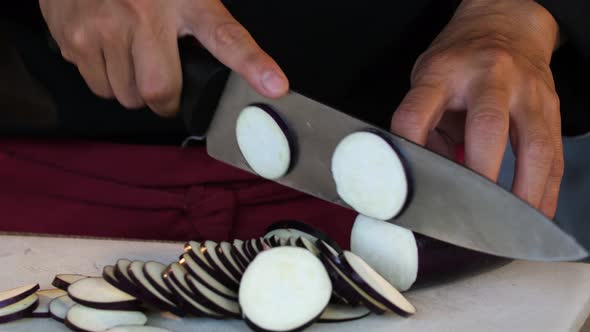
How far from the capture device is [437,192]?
37.6 inches

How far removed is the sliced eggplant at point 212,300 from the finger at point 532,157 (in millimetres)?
430

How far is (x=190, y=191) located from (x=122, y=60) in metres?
0.29

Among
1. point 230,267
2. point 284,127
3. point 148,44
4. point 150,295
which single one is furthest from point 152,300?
point 148,44

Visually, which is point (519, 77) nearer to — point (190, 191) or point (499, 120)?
point (499, 120)

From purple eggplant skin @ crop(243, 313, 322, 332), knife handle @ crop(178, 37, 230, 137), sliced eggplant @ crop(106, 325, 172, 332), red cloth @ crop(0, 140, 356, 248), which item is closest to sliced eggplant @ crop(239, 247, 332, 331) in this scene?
purple eggplant skin @ crop(243, 313, 322, 332)

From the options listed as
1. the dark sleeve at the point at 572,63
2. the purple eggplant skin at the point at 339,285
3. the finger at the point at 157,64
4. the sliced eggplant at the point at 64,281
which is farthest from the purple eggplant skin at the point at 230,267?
the dark sleeve at the point at 572,63

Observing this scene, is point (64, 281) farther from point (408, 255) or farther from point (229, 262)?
point (408, 255)

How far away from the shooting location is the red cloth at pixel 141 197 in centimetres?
133

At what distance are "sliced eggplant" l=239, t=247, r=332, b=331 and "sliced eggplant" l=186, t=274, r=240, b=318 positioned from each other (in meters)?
0.04

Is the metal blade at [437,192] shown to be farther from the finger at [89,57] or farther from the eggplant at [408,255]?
the finger at [89,57]

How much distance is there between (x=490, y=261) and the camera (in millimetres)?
1079

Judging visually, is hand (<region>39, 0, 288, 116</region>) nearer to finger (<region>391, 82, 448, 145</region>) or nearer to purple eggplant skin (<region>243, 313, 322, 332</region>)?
finger (<region>391, 82, 448, 145</region>)

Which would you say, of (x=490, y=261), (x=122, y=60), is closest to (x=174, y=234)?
(x=122, y=60)

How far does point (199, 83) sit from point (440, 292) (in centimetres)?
49
